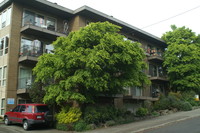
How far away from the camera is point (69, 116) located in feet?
50.2

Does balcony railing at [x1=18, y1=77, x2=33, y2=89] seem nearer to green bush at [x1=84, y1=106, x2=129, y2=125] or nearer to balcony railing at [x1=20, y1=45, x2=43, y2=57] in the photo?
balcony railing at [x1=20, y1=45, x2=43, y2=57]

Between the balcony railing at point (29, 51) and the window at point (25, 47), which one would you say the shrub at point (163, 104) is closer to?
the balcony railing at point (29, 51)

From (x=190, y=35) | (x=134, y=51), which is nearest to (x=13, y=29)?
(x=134, y=51)

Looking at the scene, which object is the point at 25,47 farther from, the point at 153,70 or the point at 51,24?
the point at 153,70

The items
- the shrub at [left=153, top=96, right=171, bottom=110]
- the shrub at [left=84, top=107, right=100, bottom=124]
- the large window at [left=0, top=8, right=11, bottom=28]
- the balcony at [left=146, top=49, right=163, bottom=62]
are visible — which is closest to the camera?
the shrub at [left=84, top=107, right=100, bottom=124]

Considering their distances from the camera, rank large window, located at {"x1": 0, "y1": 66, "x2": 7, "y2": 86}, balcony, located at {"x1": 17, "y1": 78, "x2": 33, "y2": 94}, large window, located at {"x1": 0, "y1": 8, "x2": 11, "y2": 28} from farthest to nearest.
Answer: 1. large window, located at {"x1": 0, "y1": 8, "x2": 11, "y2": 28}
2. large window, located at {"x1": 0, "y1": 66, "x2": 7, "y2": 86}
3. balcony, located at {"x1": 17, "y1": 78, "x2": 33, "y2": 94}

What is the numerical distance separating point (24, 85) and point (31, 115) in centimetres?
520

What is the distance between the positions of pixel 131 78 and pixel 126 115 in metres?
3.71

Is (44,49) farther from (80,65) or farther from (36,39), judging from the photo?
(80,65)

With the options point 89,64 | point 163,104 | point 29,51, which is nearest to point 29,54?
point 29,51

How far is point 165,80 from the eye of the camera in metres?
29.9

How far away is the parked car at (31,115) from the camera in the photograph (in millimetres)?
14398

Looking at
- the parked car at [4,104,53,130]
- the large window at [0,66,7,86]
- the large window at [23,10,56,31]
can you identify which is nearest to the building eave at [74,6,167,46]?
the large window at [23,10,56,31]

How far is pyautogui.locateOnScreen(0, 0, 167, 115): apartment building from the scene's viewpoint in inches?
738
